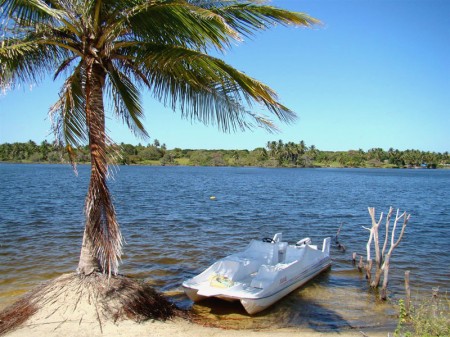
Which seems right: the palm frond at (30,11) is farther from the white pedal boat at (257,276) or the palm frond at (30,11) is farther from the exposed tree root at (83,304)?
the white pedal boat at (257,276)

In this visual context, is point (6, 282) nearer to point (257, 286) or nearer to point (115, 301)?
point (115, 301)

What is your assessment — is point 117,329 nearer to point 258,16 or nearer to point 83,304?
point 83,304

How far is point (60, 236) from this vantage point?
2155 centimetres

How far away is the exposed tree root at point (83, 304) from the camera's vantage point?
7.84 metres

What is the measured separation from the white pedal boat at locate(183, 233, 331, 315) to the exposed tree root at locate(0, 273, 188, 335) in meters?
2.34

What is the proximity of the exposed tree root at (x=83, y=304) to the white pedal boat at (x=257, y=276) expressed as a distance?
2.34 metres

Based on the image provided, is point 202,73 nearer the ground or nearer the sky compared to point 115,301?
nearer the sky

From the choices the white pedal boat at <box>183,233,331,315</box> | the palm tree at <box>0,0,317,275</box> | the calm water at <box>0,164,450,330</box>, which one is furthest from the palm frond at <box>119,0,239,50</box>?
the white pedal boat at <box>183,233,331,315</box>

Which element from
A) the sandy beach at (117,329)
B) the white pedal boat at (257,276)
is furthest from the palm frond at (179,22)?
the white pedal boat at (257,276)

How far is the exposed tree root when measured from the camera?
7840 mm

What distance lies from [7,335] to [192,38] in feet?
20.8

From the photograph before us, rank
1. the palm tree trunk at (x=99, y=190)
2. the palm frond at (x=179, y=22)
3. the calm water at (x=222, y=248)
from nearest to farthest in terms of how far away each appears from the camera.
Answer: the palm frond at (x=179, y=22) → the palm tree trunk at (x=99, y=190) → the calm water at (x=222, y=248)

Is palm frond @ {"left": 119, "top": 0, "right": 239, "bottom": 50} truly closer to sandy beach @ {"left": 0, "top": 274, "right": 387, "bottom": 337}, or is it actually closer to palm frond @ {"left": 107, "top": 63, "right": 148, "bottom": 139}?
palm frond @ {"left": 107, "top": 63, "right": 148, "bottom": 139}

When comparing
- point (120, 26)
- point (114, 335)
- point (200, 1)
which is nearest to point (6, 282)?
point (114, 335)
